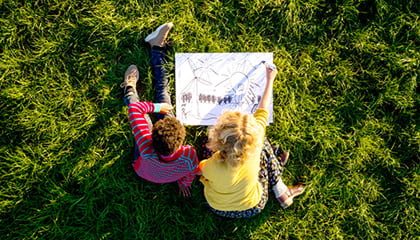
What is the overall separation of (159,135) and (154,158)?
0.87ft

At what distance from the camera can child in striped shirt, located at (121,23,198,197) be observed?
1.89 metres

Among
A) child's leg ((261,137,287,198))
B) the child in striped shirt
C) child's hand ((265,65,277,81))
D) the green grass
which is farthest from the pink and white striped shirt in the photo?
child's hand ((265,65,277,81))

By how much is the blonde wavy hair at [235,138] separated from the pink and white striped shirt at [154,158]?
1.21ft

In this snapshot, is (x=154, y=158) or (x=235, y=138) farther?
(x=154, y=158)

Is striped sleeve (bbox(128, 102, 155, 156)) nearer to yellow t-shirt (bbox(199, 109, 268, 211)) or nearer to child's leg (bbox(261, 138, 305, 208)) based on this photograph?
yellow t-shirt (bbox(199, 109, 268, 211))

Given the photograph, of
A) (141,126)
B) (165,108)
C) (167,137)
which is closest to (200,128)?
(165,108)

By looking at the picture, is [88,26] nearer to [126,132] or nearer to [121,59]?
[121,59]

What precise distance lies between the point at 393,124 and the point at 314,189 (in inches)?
39.7

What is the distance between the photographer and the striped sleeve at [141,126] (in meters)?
2.09

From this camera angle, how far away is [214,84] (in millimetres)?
2516

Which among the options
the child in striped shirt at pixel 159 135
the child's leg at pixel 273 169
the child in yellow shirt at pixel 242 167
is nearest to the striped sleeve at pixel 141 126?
the child in striped shirt at pixel 159 135

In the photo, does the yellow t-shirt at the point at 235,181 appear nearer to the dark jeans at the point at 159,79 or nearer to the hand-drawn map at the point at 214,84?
the hand-drawn map at the point at 214,84

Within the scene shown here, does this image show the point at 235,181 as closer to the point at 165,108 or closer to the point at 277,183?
the point at 277,183

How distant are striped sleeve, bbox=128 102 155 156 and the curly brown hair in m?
0.21
